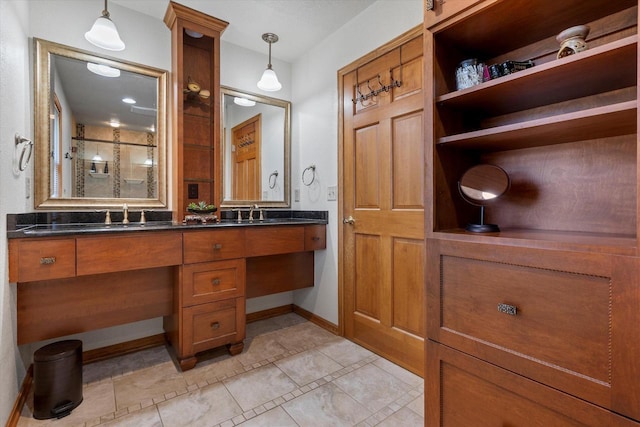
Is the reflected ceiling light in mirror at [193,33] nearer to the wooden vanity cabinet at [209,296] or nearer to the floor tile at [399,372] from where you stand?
the wooden vanity cabinet at [209,296]

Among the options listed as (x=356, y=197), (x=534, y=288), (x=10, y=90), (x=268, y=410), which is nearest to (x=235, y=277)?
(x=268, y=410)

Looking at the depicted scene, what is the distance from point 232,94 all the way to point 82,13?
3.57 feet

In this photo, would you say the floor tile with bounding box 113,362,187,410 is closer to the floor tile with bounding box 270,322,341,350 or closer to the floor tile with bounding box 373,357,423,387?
the floor tile with bounding box 270,322,341,350

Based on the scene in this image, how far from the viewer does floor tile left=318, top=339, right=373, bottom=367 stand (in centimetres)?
211

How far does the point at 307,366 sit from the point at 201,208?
134 cm

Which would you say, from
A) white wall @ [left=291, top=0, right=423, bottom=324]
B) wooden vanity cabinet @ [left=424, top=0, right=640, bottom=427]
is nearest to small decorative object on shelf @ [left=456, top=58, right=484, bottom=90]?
wooden vanity cabinet @ [left=424, top=0, right=640, bottom=427]

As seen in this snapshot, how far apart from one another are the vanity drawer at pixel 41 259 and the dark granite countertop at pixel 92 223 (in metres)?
0.05

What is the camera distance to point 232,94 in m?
2.73

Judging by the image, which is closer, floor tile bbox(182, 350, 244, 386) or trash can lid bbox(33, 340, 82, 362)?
trash can lid bbox(33, 340, 82, 362)

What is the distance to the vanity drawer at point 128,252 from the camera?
1.63 metres

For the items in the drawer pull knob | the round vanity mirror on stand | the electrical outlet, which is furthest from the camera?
the electrical outlet

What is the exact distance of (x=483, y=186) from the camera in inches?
48.2

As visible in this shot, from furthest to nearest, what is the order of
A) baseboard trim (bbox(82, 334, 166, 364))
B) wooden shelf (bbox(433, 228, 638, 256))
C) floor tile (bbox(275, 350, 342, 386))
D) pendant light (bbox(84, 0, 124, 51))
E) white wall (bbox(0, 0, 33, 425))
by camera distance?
baseboard trim (bbox(82, 334, 166, 364))
floor tile (bbox(275, 350, 342, 386))
pendant light (bbox(84, 0, 124, 51))
white wall (bbox(0, 0, 33, 425))
wooden shelf (bbox(433, 228, 638, 256))

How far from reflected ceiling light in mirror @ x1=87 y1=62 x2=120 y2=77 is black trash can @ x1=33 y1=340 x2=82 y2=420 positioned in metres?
1.75
